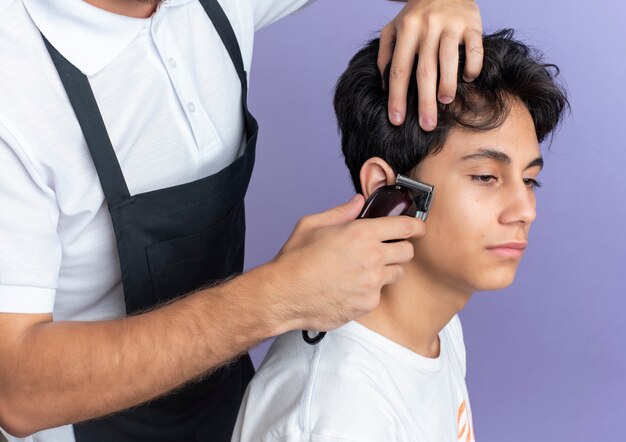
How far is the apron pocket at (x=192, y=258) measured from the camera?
179 centimetres

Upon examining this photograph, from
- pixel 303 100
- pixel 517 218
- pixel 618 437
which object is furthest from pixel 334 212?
pixel 618 437

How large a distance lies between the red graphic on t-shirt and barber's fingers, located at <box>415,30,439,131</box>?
631 mm

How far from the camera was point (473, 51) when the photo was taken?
1.68 metres

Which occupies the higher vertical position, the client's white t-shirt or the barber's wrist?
the barber's wrist

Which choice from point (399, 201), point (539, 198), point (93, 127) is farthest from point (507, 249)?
point (539, 198)

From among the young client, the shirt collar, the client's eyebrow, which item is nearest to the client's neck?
the young client

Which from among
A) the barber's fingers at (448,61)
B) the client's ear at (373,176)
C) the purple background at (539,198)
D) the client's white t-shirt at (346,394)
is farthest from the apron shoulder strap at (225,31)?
the purple background at (539,198)

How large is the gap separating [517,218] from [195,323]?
63 cm

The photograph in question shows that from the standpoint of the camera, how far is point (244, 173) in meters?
1.94

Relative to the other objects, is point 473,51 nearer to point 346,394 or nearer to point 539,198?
point 346,394

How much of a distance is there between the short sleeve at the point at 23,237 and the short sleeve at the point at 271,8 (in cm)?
75

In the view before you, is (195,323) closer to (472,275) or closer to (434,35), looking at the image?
(472,275)

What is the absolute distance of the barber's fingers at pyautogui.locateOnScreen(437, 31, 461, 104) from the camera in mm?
1632

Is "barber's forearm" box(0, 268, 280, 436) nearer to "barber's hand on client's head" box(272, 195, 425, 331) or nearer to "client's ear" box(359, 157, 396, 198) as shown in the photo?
"barber's hand on client's head" box(272, 195, 425, 331)
